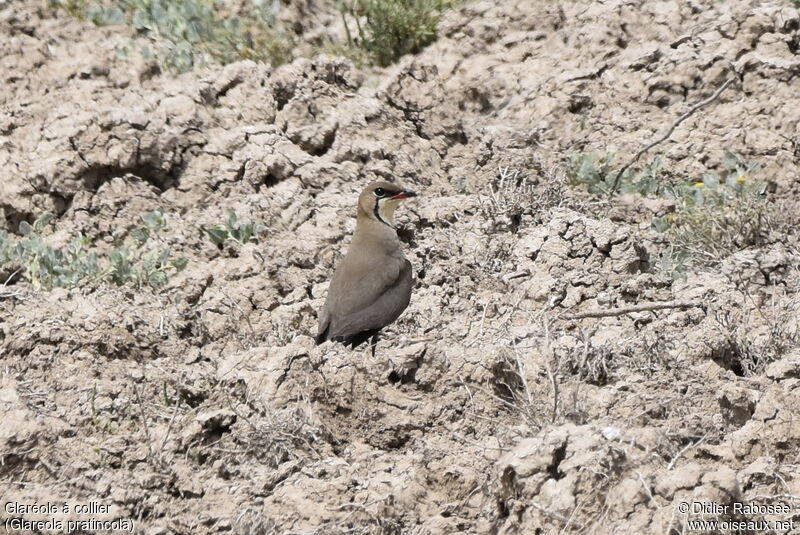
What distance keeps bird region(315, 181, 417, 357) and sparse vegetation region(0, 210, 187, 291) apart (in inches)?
43.7

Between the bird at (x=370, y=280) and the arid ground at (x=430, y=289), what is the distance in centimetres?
19

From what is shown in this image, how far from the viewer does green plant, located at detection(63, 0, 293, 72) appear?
792cm

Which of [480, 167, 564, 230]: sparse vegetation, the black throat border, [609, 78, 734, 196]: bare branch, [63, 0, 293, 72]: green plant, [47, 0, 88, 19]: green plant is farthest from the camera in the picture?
[47, 0, 88, 19]: green plant

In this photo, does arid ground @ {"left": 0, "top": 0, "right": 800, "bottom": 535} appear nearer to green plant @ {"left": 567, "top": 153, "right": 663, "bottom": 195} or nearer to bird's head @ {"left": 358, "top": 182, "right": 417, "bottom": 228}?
green plant @ {"left": 567, "top": 153, "right": 663, "bottom": 195}

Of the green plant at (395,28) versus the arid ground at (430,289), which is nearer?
the arid ground at (430,289)

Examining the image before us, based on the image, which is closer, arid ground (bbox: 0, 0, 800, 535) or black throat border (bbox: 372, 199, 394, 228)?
arid ground (bbox: 0, 0, 800, 535)

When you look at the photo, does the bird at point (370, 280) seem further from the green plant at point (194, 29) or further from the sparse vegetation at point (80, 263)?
the green plant at point (194, 29)

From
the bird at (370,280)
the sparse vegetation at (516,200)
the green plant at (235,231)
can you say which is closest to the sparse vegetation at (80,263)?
the green plant at (235,231)

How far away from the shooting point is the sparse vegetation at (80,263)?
6461mm

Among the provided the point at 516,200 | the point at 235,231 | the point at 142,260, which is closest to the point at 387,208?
the point at 516,200

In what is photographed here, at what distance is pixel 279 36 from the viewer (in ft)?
27.1

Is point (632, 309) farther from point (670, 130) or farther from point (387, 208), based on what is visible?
point (670, 130)

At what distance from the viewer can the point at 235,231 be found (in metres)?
6.73

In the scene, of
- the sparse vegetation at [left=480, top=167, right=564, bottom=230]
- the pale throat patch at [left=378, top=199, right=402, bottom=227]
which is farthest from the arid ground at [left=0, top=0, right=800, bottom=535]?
the pale throat patch at [left=378, top=199, right=402, bottom=227]
